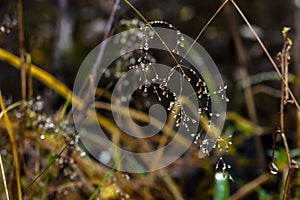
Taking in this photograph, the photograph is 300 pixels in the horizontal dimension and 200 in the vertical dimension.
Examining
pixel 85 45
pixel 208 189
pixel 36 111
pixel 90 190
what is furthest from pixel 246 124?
pixel 85 45

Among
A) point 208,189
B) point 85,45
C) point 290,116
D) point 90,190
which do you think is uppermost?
point 85,45

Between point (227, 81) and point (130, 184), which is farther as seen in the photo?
point (227, 81)

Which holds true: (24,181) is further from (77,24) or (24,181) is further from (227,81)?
(77,24)

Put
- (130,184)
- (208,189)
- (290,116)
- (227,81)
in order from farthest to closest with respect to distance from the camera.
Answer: (227,81), (290,116), (208,189), (130,184)

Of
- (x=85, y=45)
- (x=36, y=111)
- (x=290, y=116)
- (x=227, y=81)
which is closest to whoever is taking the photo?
(x=36, y=111)

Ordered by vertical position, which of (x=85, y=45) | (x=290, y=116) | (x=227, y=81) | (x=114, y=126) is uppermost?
(x=85, y=45)

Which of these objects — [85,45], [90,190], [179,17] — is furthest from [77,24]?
[90,190]

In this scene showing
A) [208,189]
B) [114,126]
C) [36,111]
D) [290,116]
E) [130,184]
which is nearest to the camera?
[36,111]

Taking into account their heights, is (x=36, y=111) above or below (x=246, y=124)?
below

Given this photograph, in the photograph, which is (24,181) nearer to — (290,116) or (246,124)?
(246,124)
